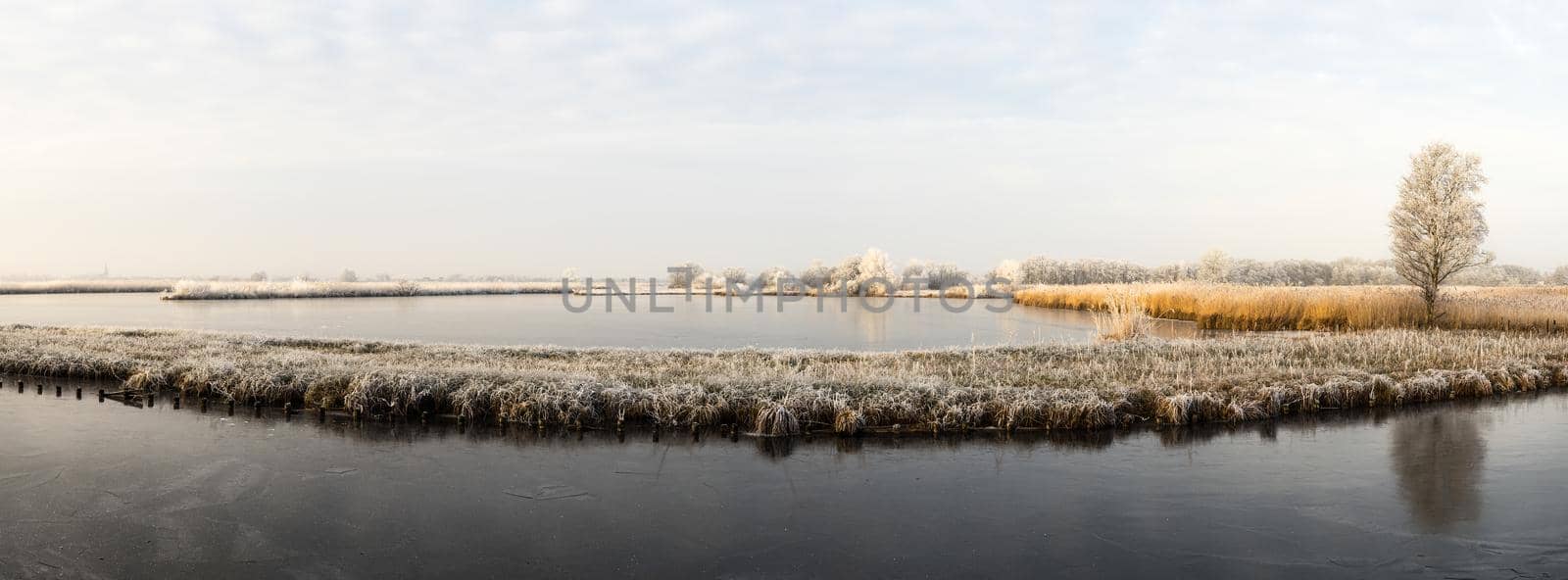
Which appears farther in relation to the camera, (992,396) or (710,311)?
(710,311)

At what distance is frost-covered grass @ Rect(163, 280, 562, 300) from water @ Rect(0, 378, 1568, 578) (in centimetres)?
3302

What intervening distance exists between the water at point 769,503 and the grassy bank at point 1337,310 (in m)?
12.4

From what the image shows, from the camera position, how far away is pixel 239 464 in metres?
6.50

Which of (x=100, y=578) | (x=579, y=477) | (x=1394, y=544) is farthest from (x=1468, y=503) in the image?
(x=100, y=578)

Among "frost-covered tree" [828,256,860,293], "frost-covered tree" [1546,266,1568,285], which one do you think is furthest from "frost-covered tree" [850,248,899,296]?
"frost-covered tree" [1546,266,1568,285]

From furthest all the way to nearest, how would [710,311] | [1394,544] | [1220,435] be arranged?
1. [710,311]
2. [1220,435]
3. [1394,544]

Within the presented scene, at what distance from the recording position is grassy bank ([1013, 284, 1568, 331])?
18453 mm

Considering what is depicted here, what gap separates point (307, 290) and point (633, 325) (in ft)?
90.8

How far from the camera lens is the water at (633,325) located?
54.2 ft

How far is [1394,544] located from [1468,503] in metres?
1.43

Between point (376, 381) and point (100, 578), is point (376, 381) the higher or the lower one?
the higher one

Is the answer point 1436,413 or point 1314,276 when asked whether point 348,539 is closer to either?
point 1436,413

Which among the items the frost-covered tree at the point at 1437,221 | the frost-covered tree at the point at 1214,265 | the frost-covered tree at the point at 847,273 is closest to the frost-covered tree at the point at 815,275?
the frost-covered tree at the point at 847,273

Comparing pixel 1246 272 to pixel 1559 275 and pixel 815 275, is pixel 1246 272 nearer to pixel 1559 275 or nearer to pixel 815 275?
pixel 1559 275
